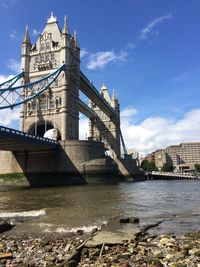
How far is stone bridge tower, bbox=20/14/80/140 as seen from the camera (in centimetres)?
5766

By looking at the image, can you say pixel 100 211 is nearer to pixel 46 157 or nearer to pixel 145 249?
pixel 145 249

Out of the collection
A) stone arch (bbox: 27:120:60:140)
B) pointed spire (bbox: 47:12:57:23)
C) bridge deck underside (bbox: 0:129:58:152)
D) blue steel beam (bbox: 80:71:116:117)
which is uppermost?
pointed spire (bbox: 47:12:57:23)

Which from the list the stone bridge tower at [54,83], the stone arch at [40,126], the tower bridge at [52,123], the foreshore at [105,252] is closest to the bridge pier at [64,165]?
the tower bridge at [52,123]

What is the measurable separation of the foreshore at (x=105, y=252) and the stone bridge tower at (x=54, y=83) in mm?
47301

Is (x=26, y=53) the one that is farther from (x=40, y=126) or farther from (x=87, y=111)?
(x=87, y=111)

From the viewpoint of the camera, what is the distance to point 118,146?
334 feet

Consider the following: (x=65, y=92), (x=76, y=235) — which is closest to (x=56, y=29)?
(x=65, y=92)

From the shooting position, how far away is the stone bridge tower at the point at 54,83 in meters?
57.7

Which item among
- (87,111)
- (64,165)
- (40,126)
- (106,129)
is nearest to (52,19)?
(40,126)

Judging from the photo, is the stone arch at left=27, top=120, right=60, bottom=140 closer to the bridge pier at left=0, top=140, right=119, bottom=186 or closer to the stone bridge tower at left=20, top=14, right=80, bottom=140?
the stone bridge tower at left=20, top=14, right=80, bottom=140

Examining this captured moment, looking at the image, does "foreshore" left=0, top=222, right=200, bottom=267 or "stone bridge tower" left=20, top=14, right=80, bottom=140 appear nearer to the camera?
"foreshore" left=0, top=222, right=200, bottom=267

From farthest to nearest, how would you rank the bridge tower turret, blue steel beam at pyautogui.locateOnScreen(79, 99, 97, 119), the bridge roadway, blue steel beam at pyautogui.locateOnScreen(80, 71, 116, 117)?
blue steel beam at pyautogui.locateOnScreen(79, 99, 97, 119) < blue steel beam at pyautogui.locateOnScreen(80, 71, 116, 117) < the bridge tower turret < the bridge roadway

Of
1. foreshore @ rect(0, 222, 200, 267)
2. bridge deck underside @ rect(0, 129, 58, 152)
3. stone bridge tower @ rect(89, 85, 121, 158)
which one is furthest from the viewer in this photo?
stone bridge tower @ rect(89, 85, 121, 158)

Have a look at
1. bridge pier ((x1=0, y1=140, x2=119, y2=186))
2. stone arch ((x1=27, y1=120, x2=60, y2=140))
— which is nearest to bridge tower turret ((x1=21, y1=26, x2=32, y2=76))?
stone arch ((x1=27, y1=120, x2=60, y2=140))
